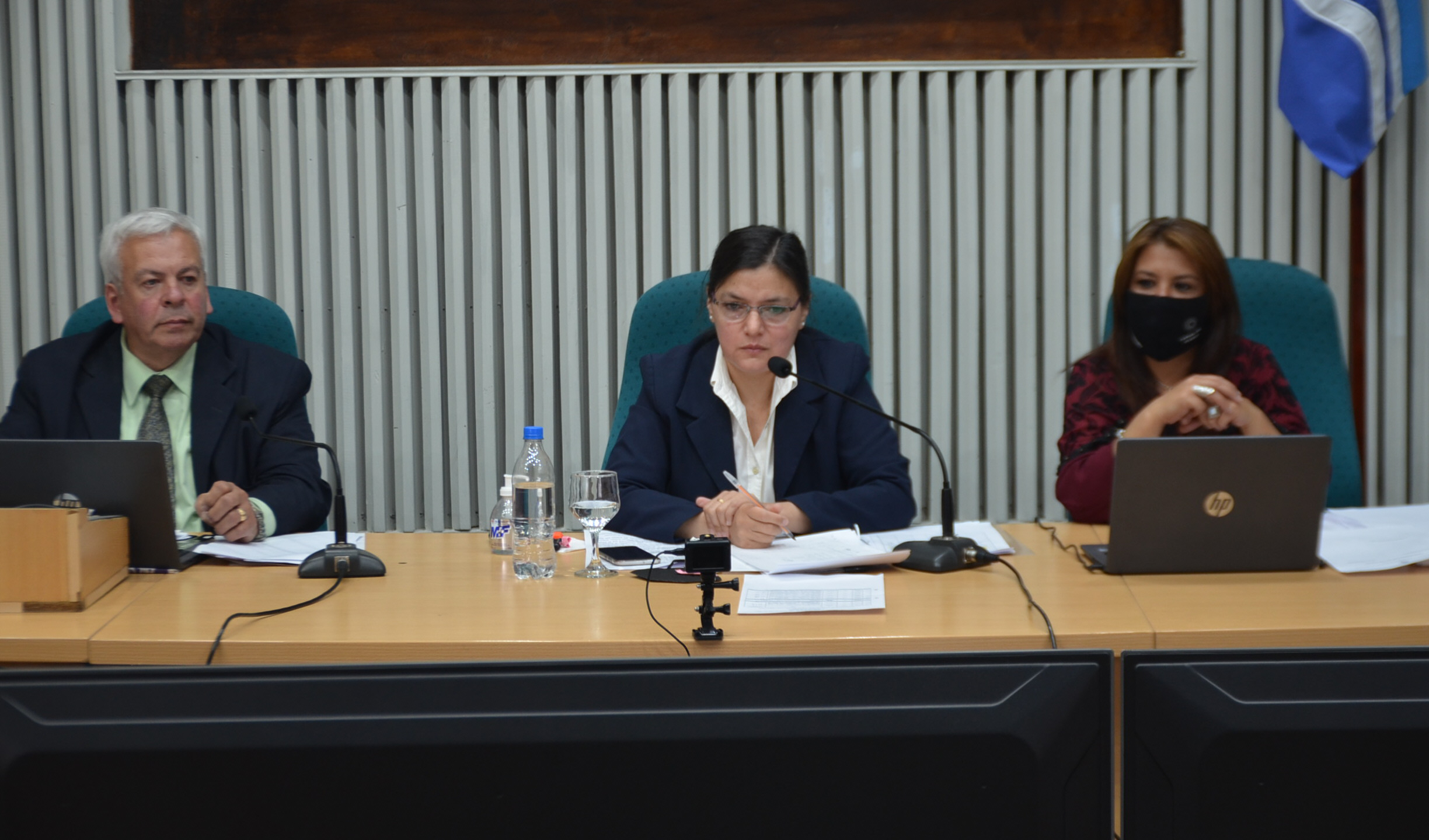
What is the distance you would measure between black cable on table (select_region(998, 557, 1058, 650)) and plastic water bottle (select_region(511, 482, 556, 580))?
0.70m

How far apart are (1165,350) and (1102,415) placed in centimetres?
18

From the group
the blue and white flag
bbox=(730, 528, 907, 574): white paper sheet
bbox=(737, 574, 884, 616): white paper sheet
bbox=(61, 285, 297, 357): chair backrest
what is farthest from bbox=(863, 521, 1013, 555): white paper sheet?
the blue and white flag

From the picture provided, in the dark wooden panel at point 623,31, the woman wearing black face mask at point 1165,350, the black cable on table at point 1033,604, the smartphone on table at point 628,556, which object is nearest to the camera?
the black cable on table at point 1033,604

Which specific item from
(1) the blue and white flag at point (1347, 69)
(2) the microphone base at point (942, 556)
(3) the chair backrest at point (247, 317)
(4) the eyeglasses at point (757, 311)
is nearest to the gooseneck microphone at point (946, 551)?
(2) the microphone base at point (942, 556)

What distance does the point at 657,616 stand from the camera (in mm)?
1362

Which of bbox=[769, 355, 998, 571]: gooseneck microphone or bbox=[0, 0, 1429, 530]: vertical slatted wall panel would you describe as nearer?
bbox=[769, 355, 998, 571]: gooseneck microphone

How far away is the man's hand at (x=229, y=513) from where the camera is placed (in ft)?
5.82

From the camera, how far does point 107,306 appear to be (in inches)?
84.1

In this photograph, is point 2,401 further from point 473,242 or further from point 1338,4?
point 1338,4

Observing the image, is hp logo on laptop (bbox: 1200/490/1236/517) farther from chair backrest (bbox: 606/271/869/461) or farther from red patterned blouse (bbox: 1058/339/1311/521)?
chair backrest (bbox: 606/271/869/461)

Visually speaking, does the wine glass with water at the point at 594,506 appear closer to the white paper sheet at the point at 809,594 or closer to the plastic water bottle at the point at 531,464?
the plastic water bottle at the point at 531,464

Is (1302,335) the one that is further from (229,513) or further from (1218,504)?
(229,513)

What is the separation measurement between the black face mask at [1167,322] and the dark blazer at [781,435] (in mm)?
542

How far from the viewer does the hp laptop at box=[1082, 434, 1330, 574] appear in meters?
1.42
